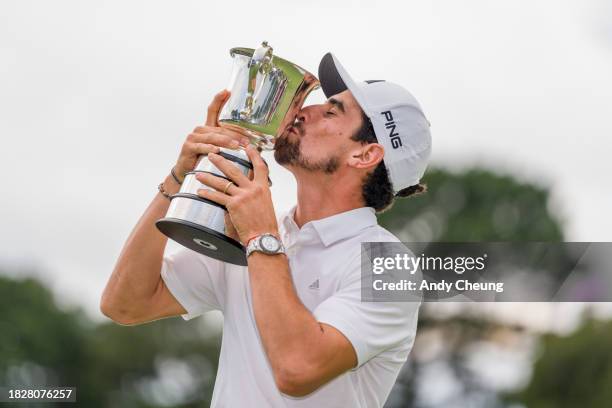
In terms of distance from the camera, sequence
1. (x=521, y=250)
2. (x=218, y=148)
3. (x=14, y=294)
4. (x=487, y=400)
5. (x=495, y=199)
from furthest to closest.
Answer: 1. (x=14, y=294)
2. (x=495, y=199)
3. (x=521, y=250)
4. (x=487, y=400)
5. (x=218, y=148)

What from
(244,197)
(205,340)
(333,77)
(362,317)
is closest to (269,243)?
(244,197)

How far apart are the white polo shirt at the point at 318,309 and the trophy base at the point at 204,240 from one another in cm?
24

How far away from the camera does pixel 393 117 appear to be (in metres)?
6.20

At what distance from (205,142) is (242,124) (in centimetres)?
19

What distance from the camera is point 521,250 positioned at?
173 feet

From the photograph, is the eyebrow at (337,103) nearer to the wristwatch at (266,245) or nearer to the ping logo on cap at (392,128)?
the ping logo on cap at (392,128)

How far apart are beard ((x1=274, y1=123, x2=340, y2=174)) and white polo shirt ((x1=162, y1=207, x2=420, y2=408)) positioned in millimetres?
247

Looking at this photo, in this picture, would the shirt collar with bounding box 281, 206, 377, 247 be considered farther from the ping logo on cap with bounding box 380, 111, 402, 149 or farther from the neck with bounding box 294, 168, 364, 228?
the ping logo on cap with bounding box 380, 111, 402, 149

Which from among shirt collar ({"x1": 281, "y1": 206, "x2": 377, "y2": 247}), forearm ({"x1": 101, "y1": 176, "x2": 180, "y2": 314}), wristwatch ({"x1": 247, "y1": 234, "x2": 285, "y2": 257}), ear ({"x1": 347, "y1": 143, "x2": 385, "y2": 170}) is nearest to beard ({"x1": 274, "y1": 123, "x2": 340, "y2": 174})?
ear ({"x1": 347, "y1": 143, "x2": 385, "y2": 170})

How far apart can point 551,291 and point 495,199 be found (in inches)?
211

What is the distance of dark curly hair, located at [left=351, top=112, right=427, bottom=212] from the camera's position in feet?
20.2

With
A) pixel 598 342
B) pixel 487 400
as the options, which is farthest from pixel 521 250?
Result: pixel 598 342

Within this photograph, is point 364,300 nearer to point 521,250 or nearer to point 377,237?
point 377,237

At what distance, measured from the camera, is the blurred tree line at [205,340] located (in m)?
50.2
